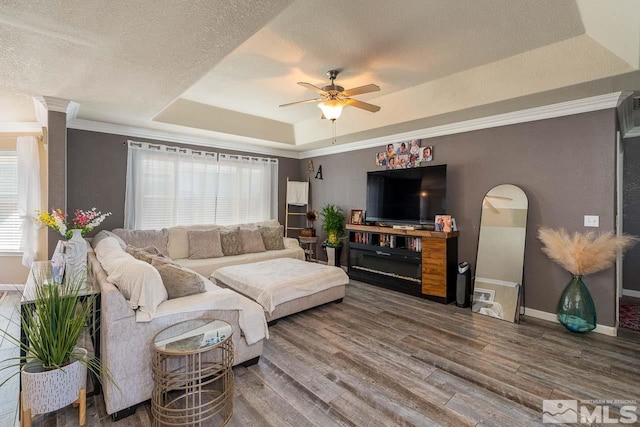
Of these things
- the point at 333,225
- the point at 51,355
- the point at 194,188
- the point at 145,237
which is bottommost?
the point at 51,355

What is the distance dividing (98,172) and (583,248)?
6262 millimetres

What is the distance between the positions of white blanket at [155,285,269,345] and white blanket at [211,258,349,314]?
23.5 inches

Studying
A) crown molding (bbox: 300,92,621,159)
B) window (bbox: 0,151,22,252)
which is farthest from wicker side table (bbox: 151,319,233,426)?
window (bbox: 0,151,22,252)

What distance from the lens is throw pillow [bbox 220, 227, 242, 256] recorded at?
5.00 m

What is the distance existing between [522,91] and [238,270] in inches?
153

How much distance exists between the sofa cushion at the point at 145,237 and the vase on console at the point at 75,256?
181 centimetres

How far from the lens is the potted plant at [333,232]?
5.68m

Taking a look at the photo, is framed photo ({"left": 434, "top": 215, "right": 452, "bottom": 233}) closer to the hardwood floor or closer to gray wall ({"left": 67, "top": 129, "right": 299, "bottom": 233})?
the hardwood floor

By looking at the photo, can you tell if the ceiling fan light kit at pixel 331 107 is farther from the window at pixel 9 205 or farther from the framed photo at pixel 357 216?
the window at pixel 9 205

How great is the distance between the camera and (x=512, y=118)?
149 inches

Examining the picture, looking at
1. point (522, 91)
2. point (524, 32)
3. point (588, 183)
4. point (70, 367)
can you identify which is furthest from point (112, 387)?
point (588, 183)

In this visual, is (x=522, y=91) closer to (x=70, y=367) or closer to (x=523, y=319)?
(x=523, y=319)

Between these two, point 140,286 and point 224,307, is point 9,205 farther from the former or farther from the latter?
point 224,307

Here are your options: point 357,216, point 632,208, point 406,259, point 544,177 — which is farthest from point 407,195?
point 632,208
